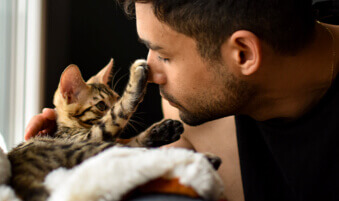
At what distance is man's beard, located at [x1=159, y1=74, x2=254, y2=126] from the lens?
40.2 inches

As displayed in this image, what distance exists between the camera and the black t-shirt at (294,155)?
94 cm

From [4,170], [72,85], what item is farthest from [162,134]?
[4,170]

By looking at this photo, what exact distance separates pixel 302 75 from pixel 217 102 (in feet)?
0.91

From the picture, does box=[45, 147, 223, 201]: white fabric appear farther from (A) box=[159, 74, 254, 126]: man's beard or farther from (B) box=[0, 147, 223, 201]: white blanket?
(A) box=[159, 74, 254, 126]: man's beard

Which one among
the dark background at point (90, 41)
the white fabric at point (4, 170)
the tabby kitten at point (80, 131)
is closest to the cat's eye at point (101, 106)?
the tabby kitten at point (80, 131)

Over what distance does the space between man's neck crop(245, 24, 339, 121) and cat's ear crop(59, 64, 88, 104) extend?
73 centimetres

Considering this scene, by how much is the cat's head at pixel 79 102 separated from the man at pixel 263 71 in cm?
39

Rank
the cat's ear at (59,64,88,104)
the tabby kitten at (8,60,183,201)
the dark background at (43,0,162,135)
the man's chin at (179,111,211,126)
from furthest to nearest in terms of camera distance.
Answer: the dark background at (43,0,162,135), the cat's ear at (59,64,88,104), the man's chin at (179,111,211,126), the tabby kitten at (8,60,183,201)

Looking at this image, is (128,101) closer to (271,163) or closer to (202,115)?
(202,115)

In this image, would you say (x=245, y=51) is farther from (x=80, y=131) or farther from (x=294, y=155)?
(x=80, y=131)

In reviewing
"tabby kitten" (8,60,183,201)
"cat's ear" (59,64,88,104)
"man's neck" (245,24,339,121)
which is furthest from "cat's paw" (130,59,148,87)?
"man's neck" (245,24,339,121)

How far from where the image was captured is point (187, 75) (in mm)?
1018

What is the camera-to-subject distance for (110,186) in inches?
20.2

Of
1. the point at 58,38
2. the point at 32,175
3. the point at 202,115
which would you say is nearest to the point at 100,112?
the point at 202,115
